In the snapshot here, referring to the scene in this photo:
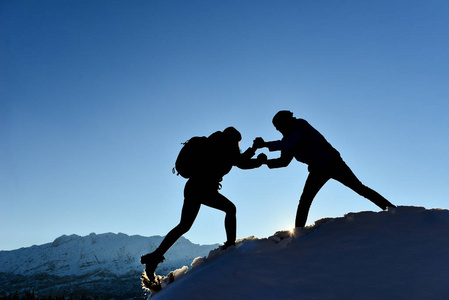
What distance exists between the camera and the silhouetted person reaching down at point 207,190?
4.19 m

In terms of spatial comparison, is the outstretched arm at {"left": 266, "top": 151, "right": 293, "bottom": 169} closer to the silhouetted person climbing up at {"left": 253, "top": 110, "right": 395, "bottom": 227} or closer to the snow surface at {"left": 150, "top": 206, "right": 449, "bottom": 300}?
the silhouetted person climbing up at {"left": 253, "top": 110, "right": 395, "bottom": 227}

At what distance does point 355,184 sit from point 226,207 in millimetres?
1849

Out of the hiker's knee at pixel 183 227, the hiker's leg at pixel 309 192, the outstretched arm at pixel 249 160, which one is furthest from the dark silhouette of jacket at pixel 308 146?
the hiker's knee at pixel 183 227

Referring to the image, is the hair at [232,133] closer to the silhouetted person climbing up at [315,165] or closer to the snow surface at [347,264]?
the silhouetted person climbing up at [315,165]

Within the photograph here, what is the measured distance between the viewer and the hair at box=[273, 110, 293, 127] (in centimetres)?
463

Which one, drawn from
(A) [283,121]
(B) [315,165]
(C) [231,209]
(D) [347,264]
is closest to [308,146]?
(B) [315,165]

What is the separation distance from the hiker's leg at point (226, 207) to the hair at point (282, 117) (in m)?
1.39

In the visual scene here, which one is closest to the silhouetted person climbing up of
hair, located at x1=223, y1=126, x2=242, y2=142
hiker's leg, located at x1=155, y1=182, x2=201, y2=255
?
hair, located at x1=223, y1=126, x2=242, y2=142

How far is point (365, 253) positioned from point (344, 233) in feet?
1.30

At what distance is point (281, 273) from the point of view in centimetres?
261

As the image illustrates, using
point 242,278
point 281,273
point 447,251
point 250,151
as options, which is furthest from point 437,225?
point 250,151

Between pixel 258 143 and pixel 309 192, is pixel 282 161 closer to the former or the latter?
pixel 258 143

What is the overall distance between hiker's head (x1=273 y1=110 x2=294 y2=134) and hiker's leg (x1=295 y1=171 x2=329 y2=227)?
0.77m

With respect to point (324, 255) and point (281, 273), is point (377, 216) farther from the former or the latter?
point (281, 273)
